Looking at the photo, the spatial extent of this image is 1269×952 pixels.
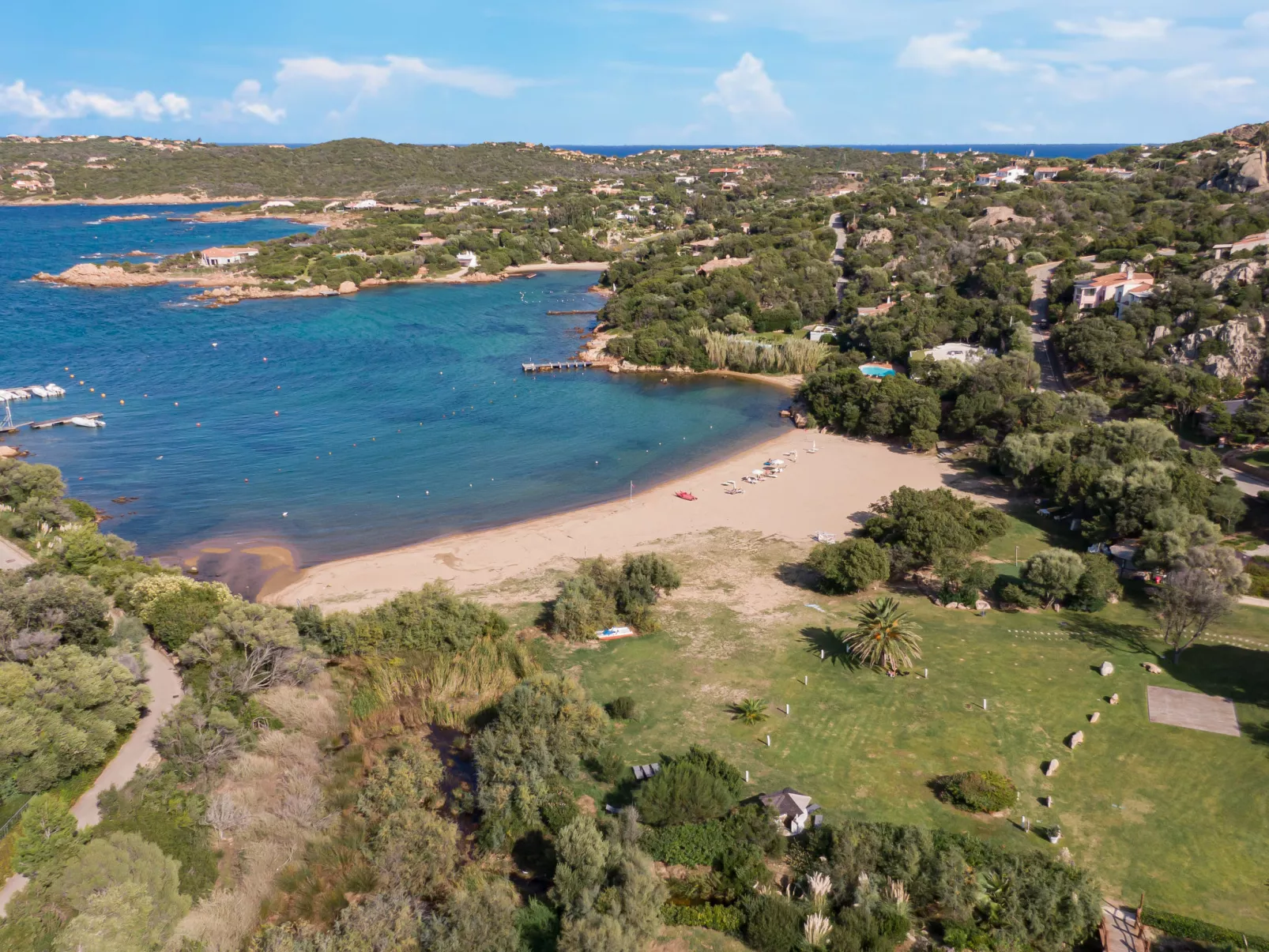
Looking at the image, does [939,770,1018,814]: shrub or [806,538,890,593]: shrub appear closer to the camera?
[939,770,1018,814]: shrub

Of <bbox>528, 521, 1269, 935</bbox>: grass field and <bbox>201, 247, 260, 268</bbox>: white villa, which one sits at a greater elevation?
<bbox>201, 247, 260, 268</bbox>: white villa

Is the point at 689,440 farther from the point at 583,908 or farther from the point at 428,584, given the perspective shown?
the point at 583,908

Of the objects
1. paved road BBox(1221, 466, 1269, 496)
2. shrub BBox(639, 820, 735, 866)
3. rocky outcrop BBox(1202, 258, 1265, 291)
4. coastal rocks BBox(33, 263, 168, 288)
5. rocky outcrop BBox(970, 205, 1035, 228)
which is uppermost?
rocky outcrop BBox(970, 205, 1035, 228)

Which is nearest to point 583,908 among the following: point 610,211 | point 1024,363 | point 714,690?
point 714,690

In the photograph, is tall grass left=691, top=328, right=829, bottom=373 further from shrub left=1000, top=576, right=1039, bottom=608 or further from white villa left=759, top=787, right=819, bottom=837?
white villa left=759, top=787, right=819, bottom=837

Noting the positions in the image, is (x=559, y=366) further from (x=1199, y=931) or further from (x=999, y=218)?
(x=1199, y=931)

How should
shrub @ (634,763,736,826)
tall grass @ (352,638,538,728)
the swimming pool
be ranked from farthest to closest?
1. the swimming pool
2. tall grass @ (352,638,538,728)
3. shrub @ (634,763,736,826)

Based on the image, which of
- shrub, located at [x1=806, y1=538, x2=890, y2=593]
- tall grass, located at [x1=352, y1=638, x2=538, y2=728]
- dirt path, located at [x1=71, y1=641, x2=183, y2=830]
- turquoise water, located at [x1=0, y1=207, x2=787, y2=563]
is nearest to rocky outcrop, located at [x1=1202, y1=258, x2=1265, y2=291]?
turquoise water, located at [x1=0, y1=207, x2=787, y2=563]
